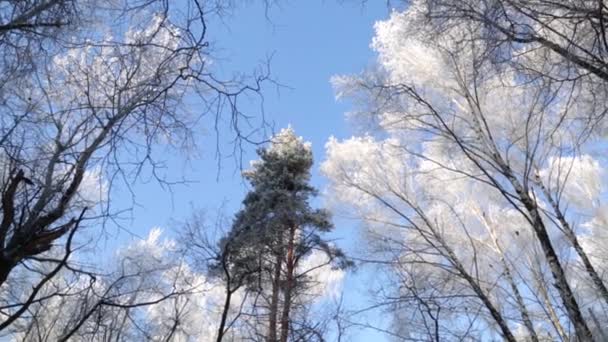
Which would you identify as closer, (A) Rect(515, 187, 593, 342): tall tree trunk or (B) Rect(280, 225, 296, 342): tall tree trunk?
(A) Rect(515, 187, 593, 342): tall tree trunk

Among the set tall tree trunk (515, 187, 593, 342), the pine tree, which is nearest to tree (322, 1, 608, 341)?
tall tree trunk (515, 187, 593, 342)

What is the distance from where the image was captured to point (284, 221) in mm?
10242

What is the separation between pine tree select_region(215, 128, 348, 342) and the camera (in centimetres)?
914

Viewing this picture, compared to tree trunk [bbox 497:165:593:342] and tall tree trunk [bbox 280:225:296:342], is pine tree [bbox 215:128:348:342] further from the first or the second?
tree trunk [bbox 497:165:593:342]

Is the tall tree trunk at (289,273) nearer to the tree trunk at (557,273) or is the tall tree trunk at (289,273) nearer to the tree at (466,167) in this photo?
the tree at (466,167)

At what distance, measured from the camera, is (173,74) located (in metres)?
2.12

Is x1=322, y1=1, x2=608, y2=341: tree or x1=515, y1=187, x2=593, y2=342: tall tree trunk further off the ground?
x1=322, y1=1, x2=608, y2=341: tree

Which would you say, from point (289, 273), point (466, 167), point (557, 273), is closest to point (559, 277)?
point (557, 273)

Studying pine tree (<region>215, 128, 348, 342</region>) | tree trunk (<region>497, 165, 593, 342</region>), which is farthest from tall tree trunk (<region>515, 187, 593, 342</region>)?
pine tree (<region>215, 128, 348, 342</region>)

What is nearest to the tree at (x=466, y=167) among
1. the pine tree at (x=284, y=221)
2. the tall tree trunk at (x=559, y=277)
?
the tall tree trunk at (x=559, y=277)

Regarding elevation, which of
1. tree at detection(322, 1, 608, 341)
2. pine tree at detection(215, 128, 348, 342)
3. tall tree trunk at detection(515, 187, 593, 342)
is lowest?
tall tree trunk at detection(515, 187, 593, 342)

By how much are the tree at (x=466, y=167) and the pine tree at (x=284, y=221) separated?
257 cm

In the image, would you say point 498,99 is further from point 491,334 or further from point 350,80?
point 491,334

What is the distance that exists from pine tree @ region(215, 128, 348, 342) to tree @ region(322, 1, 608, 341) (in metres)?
2.57
